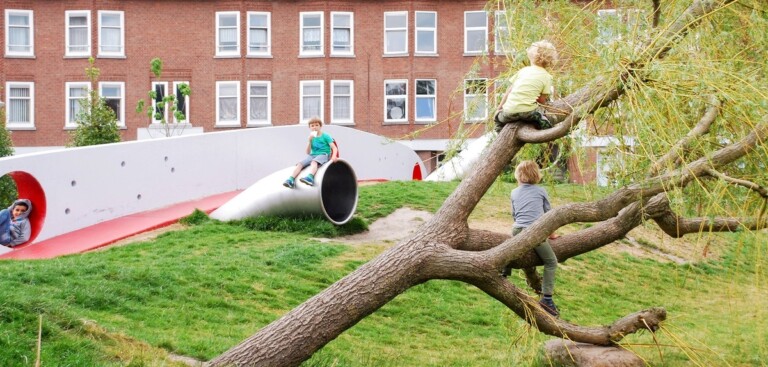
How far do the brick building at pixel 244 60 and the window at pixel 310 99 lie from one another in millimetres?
44

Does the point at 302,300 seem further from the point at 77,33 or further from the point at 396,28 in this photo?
the point at 77,33

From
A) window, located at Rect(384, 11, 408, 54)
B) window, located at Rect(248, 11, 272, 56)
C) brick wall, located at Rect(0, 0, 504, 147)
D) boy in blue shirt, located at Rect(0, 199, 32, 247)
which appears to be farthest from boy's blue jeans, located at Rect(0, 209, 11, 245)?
window, located at Rect(384, 11, 408, 54)

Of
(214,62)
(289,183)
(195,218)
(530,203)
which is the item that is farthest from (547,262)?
(214,62)

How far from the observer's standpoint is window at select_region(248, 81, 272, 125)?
4678cm

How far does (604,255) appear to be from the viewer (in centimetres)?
2197

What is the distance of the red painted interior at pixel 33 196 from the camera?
18.3 m

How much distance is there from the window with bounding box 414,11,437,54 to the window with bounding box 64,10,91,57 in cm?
1423

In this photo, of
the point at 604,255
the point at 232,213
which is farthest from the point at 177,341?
the point at 604,255

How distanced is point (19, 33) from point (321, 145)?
101 ft

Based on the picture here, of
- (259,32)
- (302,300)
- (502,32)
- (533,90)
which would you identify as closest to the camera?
(533,90)

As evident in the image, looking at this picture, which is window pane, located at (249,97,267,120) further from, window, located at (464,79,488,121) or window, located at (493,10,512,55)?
window, located at (493,10,512,55)

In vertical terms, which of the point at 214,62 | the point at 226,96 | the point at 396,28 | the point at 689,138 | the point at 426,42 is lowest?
the point at 689,138

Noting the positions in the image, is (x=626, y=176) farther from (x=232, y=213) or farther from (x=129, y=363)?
(x=232, y=213)

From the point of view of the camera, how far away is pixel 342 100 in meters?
47.1
